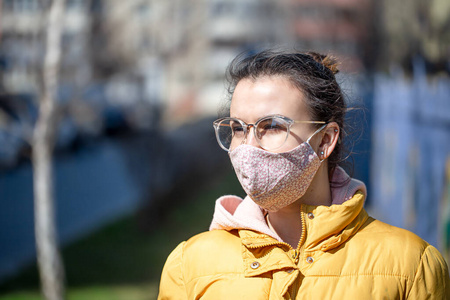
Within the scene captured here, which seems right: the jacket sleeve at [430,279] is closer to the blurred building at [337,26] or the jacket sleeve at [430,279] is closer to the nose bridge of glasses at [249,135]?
the nose bridge of glasses at [249,135]

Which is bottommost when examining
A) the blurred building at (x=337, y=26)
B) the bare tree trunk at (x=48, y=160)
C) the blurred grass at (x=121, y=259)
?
the blurred grass at (x=121, y=259)

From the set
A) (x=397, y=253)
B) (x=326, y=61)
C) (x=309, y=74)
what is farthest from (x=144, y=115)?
(x=397, y=253)

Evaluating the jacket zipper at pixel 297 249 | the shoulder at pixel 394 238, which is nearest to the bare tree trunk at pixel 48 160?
the jacket zipper at pixel 297 249

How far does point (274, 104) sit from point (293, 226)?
0.41 meters

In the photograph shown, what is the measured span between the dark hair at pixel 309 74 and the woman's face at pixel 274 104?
25 mm

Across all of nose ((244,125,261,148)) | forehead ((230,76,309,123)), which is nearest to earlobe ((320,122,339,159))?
forehead ((230,76,309,123))

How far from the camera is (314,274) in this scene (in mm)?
1564

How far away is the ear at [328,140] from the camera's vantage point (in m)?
1.73

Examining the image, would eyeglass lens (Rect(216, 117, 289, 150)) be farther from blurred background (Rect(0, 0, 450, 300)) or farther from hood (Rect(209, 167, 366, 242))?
blurred background (Rect(0, 0, 450, 300))

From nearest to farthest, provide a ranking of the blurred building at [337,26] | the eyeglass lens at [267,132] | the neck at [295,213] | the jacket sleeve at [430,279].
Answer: the jacket sleeve at [430,279] < the eyeglass lens at [267,132] < the neck at [295,213] < the blurred building at [337,26]

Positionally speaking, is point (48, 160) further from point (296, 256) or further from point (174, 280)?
point (296, 256)

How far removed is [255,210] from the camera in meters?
1.77

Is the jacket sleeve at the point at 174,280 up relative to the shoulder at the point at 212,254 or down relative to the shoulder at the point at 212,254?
down

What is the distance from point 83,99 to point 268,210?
211 inches
